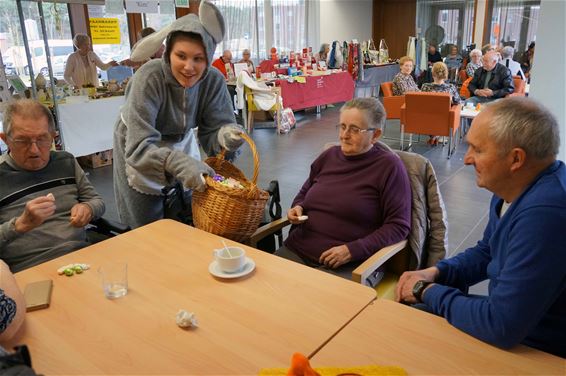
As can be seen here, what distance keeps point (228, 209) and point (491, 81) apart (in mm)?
6394

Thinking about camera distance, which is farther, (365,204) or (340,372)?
(365,204)

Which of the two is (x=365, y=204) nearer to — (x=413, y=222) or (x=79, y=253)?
(x=413, y=222)

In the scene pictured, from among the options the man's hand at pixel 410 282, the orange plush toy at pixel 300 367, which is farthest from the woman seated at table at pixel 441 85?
the orange plush toy at pixel 300 367

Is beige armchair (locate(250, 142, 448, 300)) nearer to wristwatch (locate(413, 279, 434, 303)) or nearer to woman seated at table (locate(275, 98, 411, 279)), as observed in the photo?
woman seated at table (locate(275, 98, 411, 279))

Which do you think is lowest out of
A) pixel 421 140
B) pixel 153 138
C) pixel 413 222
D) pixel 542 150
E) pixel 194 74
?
pixel 421 140

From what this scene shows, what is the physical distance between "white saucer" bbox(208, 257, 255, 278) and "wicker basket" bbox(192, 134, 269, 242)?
0.99 feet

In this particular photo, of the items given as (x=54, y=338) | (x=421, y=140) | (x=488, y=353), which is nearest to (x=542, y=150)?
(x=488, y=353)

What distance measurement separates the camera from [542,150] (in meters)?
1.12

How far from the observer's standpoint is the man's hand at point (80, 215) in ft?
6.20

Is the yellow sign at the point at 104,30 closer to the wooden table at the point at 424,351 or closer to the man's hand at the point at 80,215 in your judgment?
the man's hand at the point at 80,215

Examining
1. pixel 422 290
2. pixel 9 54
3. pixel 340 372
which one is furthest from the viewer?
pixel 9 54

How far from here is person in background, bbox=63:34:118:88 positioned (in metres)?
5.90

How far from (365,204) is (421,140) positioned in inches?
212

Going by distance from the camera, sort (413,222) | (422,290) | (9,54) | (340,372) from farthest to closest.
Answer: (9,54) → (413,222) → (422,290) → (340,372)
